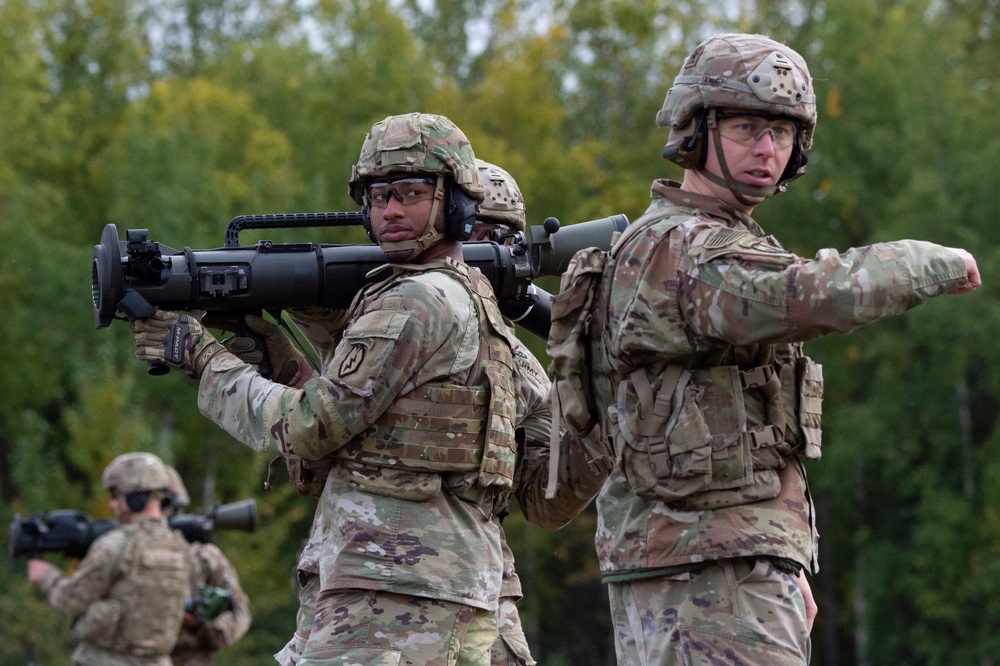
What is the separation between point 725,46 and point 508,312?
1892mm

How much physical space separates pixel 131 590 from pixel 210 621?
3.15 feet

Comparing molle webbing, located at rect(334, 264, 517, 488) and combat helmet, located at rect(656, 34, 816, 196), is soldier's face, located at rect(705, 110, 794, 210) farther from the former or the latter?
molle webbing, located at rect(334, 264, 517, 488)

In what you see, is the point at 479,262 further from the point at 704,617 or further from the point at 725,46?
the point at 704,617

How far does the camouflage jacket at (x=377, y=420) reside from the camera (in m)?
5.46

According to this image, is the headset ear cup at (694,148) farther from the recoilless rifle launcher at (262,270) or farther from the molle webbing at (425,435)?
the recoilless rifle launcher at (262,270)

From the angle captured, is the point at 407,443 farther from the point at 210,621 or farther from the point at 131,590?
the point at 210,621

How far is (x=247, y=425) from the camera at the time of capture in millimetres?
5695

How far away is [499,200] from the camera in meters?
7.30

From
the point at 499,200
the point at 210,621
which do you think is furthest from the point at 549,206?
the point at 499,200

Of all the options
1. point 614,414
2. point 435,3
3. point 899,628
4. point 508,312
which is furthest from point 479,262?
point 435,3

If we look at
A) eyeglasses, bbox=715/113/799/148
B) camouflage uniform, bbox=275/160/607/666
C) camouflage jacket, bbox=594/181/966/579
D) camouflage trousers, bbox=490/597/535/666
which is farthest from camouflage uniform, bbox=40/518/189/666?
eyeglasses, bbox=715/113/799/148

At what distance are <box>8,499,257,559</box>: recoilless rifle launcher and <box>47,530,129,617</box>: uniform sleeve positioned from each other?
1.72 ft

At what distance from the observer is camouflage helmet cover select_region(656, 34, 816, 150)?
516cm

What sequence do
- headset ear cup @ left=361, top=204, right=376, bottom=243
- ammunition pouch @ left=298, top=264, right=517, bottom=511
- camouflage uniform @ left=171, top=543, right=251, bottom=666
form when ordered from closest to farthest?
ammunition pouch @ left=298, top=264, right=517, bottom=511, headset ear cup @ left=361, top=204, right=376, bottom=243, camouflage uniform @ left=171, top=543, right=251, bottom=666
